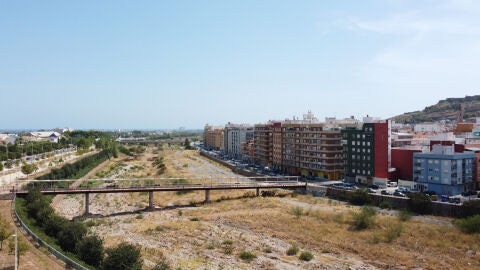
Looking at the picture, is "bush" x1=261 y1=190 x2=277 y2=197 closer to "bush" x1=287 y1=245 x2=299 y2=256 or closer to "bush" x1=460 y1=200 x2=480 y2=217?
"bush" x1=460 y1=200 x2=480 y2=217

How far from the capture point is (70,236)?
30.5 meters

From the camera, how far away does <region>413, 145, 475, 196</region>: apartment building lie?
177 feet

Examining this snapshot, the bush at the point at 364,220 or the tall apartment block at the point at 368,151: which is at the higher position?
the tall apartment block at the point at 368,151

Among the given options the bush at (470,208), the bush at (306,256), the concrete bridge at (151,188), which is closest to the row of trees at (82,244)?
the concrete bridge at (151,188)

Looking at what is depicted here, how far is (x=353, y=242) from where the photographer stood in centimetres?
3769

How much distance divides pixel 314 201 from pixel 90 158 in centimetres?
7293

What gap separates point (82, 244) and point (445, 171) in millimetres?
45646

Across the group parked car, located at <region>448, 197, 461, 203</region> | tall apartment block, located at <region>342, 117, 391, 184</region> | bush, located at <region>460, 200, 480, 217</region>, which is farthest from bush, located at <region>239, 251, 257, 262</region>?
tall apartment block, located at <region>342, 117, 391, 184</region>

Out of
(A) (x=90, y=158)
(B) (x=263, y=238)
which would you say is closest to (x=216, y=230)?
(B) (x=263, y=238)

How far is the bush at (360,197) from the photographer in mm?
53625

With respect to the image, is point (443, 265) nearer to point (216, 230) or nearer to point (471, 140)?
point (216, 230)

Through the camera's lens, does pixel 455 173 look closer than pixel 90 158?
Yes

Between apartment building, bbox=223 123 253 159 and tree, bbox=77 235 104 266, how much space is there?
92404 millimetres

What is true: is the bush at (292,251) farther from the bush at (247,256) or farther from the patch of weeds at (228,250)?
the patch of weeds at (228,250)
